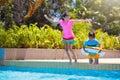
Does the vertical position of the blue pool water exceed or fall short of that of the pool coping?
it falls short

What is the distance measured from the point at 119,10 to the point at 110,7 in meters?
0.72

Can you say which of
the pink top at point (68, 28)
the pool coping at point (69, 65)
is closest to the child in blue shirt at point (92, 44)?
the pool coping at point (69, 65)

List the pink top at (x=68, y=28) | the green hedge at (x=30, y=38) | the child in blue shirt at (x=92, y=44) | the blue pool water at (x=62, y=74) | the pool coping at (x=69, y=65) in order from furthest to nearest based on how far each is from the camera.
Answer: the green hedge at (x=30, y=38) < the pink top at (x=68, y=28) < the child in blue shirt at (x=92, y=44) < the pool coping at (x=69, y=65) < the blue pool water at (x=62, y=74)

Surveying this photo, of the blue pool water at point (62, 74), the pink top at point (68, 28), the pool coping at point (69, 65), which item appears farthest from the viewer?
the pink top at point (68, 28)

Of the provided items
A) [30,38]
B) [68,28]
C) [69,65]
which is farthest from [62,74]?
[30,38]

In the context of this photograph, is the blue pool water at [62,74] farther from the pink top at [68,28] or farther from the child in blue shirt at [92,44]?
the pink top at [68,28]

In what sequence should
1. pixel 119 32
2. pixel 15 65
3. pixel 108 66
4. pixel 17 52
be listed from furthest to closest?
pixel 119 32, pixel 17 52, pixel 15 65, pixel 108 66

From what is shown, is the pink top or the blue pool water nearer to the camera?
the blue pool water

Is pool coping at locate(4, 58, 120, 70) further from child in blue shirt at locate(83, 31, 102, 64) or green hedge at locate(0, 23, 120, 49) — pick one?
green hedge at locate(0, 23, 120, 49)

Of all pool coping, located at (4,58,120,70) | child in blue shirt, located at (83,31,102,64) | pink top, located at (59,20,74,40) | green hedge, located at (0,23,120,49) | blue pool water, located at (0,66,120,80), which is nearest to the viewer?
blue pool water, located at (0,66,120,80)

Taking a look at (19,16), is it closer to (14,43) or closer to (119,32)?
(14,43)

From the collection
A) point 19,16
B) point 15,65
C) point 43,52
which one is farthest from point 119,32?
point 15,65

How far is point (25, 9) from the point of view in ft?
60.5

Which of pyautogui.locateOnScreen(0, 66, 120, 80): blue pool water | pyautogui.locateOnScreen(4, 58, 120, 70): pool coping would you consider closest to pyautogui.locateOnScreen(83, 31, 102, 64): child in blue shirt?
pyautogui.locateOnScreen(4, 58, 120, 70): pool coping
